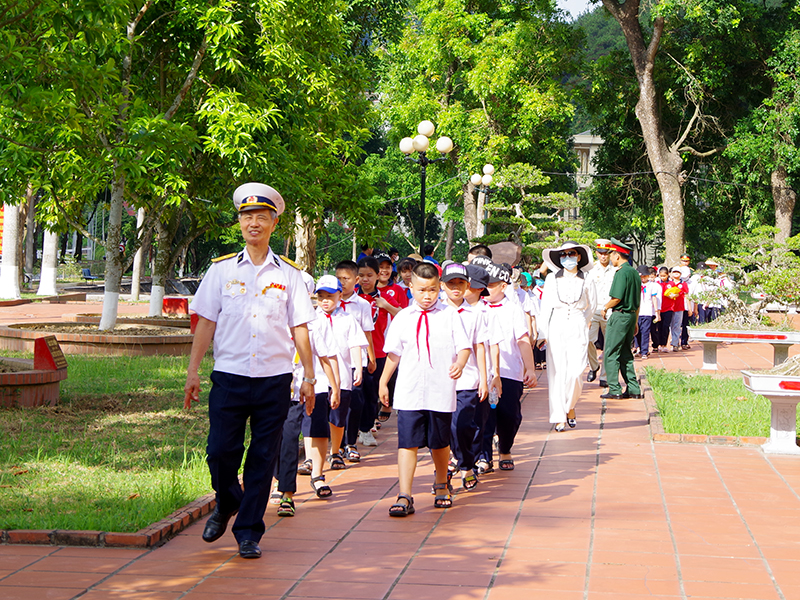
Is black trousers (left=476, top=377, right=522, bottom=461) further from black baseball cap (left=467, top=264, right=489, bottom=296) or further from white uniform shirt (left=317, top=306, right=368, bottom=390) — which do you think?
white uniform shirt (left=317, top=306, right=368, bottom=390)

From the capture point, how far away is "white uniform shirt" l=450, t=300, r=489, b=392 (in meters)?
6.64

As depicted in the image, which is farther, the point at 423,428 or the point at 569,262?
the point at 569,262

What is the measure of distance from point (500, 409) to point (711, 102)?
1063 inches

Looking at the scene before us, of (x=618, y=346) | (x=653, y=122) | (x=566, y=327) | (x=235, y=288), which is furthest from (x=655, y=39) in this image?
(x=235, y=288)

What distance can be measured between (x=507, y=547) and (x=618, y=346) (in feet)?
22.6

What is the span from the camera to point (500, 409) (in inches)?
303

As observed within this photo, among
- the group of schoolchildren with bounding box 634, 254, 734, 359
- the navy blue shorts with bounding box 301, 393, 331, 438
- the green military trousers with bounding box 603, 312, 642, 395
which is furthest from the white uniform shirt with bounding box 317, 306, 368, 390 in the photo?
the group of schoolchildren with bounding box 634, 254, 734, 359

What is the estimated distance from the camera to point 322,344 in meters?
6.88

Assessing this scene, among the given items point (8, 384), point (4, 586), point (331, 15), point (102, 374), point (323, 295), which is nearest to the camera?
point (4, 586)

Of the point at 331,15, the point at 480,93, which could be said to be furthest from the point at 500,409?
the point at 480,93

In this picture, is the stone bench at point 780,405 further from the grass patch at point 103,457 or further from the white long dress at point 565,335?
the grass patch at point 103,457

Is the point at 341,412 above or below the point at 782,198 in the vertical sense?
below

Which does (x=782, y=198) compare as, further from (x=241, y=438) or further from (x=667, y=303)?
(x=241, y=438)

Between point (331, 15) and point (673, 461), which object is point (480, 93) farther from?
point (673, 461)
